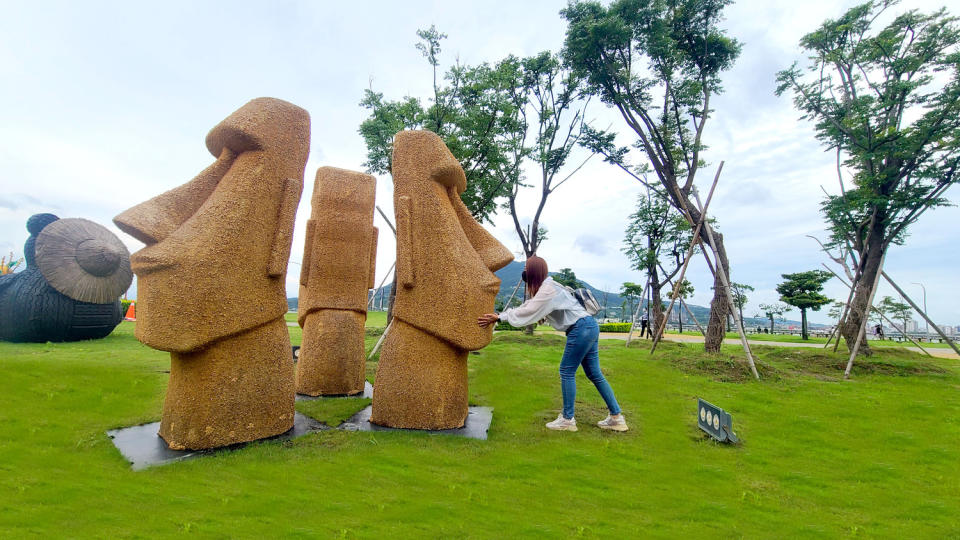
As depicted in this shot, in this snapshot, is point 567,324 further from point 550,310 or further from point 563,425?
point 563,425

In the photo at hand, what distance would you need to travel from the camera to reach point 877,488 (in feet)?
12.8

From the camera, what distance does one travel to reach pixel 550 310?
506cm

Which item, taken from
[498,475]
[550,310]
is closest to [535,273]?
[550,310]

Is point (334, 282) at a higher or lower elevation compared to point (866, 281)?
lower

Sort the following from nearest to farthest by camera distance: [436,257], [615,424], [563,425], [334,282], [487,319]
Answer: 1. [487,319]
2. [436,257]
3. [563,425]
4. [615,424]
5. [334,282]

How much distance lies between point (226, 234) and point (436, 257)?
2095 mm

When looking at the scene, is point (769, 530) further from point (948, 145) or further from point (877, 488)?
point (948, 145)

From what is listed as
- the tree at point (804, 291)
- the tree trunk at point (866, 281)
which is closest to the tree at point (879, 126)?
the tree trunk at point (866, 281)

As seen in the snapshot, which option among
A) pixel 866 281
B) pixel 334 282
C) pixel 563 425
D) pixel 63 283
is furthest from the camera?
pixel 866 281

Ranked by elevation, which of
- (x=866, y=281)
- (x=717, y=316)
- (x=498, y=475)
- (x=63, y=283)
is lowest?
(x=498, y=475)

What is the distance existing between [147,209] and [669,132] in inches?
539

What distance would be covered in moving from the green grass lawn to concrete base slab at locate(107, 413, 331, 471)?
0.14 meters

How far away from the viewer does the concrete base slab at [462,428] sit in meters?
4.97

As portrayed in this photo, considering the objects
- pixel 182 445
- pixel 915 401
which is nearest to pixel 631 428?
pixel 182 445
